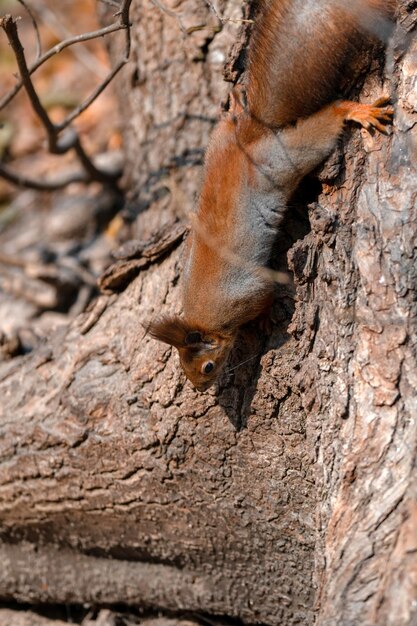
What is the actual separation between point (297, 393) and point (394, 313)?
62 cm

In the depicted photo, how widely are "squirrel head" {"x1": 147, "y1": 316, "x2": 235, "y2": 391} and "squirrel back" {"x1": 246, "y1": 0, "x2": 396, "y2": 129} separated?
890 millimetres

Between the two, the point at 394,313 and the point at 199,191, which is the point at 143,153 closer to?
the point at 199,191

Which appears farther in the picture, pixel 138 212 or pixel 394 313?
pixel 138 212

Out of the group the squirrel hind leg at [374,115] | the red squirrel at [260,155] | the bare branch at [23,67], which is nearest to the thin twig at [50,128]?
the bare branch at [23,67]

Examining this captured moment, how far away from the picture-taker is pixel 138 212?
16.1ft

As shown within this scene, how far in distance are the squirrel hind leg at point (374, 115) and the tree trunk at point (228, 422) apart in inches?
1.4

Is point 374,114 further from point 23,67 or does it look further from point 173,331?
point 23,67

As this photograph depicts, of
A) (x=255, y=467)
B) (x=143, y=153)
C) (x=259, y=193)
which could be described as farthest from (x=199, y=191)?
(x=143, y=153)

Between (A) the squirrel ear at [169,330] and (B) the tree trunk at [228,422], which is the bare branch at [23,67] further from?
(A) the squirrel ear at [169,330]

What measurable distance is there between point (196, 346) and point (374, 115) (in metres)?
1.20

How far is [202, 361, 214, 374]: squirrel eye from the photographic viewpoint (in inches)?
120

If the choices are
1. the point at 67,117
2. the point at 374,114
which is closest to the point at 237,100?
the point at 374,114

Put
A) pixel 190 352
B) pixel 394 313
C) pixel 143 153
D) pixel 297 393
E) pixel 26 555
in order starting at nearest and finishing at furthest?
pixel 394 313 → pixel 297 393 → pixel 190 352 → pixel 26 555 → pixel 143 153

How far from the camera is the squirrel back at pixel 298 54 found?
280 cm
